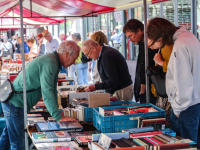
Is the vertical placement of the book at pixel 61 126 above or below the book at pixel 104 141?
below

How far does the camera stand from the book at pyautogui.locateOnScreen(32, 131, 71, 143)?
7.57ft

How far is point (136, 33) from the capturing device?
343cm

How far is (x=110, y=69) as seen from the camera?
3477 mm

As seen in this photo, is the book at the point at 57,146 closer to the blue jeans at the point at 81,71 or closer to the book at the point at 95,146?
the book at the point at 95,146

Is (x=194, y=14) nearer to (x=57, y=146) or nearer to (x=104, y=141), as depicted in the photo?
(x=57, y=146)

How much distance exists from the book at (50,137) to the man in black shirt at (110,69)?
1155 mm

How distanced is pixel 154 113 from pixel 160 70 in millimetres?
470

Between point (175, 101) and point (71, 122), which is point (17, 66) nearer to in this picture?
point (71, 122)

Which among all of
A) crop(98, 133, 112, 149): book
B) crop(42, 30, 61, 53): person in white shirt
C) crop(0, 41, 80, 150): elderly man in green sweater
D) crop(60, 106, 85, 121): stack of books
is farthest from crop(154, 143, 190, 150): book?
crop(42, 30, 61, 53): person in white shirt

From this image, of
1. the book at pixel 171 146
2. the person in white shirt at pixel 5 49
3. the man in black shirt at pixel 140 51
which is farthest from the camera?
the person in white shirt at pixel 5 49

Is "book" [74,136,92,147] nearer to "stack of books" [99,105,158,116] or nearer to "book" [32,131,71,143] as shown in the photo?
"book" [32,131,71,143]

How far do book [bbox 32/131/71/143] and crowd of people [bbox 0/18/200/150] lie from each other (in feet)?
0.80

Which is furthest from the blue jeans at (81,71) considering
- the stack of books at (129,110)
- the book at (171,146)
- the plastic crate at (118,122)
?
the book at (171,146)

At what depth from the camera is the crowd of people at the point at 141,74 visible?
2234mm
